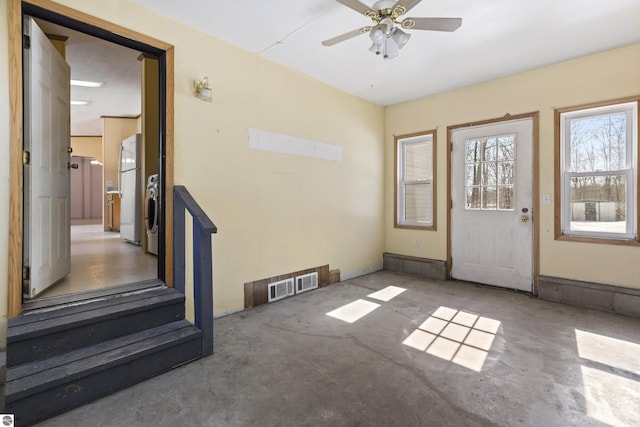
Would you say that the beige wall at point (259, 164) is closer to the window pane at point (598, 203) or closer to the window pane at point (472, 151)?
the window pane at point (472, 151)

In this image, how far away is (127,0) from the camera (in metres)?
2.46

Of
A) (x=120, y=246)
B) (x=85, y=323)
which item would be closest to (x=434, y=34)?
(x=85, y=323)

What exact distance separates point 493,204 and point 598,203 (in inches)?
41.6

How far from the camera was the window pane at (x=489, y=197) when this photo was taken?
13.6 ft

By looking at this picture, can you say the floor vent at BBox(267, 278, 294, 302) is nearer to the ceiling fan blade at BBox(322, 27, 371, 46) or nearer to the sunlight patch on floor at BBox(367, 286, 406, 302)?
the sunlight patch on floor at BBox(367, 286, 406, 302)

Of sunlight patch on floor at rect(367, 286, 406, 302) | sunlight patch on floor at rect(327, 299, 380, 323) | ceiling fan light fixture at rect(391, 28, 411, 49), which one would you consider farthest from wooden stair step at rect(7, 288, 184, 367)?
Answer: ceiling fan light fixture at rect(391, 28, 411, 49)

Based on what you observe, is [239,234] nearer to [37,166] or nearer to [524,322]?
[37,166]

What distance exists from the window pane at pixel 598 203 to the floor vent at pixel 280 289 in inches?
135

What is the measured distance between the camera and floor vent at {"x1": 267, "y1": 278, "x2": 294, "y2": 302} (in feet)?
11.6

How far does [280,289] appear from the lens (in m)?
3.64

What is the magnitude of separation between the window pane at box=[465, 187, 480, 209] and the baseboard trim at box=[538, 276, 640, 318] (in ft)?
3.88

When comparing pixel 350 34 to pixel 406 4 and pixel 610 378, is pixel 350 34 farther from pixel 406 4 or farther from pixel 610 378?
pixel 610 378

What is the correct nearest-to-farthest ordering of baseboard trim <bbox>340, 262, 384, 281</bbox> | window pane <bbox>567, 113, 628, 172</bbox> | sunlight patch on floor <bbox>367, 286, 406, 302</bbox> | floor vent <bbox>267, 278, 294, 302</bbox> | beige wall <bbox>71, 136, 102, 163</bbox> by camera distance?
window pane <bbox>567, 113, 628, 172</bbox> < floor vent <bbox>267, 278, 294, 302</bbox> < sunlight patch on floor <bbox>367, 286, 406, 302</bbox> < baseboard trim <bbox>340, 262, 384, 281</bbox> < beige wall <bbox>71, 136, 102, 163</bbox>

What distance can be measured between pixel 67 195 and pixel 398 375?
316 centimetres
